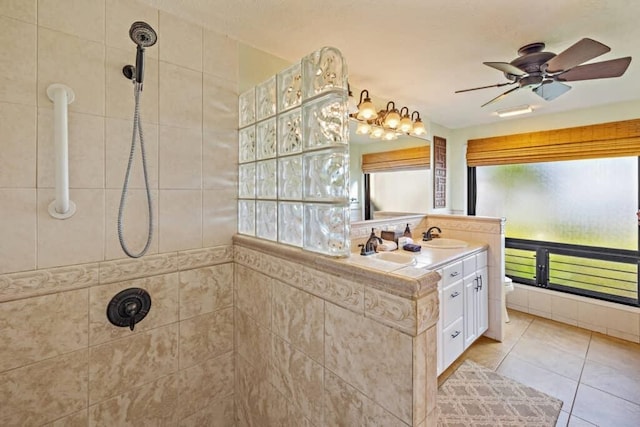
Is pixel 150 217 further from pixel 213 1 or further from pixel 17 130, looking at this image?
pixel 213 1

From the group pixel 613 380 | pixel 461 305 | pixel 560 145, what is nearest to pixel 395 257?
pixel 461 305

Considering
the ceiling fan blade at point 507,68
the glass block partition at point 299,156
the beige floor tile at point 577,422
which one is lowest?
the beige floor tile at point 577,422

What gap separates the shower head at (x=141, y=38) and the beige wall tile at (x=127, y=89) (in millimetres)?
108

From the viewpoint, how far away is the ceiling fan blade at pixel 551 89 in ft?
6.09

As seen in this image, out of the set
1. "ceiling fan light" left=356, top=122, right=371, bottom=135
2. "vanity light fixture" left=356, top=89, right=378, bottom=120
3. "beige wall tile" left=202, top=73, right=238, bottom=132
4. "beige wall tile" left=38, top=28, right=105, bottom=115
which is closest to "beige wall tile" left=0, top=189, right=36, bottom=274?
"beige wall tile" left=38, top=28, right=105, bottom=115

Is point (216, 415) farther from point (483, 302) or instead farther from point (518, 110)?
point (518, 110)

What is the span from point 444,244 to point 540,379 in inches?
46.7

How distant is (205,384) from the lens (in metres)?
1.52

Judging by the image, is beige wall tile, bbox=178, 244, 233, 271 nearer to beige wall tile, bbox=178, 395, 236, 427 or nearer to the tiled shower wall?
the tiled shower wall

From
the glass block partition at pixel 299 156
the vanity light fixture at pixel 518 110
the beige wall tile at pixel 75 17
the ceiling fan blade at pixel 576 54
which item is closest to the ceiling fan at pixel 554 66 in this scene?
the ceiling fan blade at pixel 576 54

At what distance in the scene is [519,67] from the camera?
167 centimetres

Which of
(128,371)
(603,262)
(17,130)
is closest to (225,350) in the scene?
(128,371)

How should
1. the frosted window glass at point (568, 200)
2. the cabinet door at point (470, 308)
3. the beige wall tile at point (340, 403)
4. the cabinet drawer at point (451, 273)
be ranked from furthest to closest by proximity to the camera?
the frosted window glass at point (568, 200)
the cabinet door at point (470, 308)
the cabinet drawer at point (451, 273)
the beige wall tile at point (340, 403)

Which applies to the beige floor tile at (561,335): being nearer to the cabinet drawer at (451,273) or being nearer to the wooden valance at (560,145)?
the cabinet drawer at (451,273)
